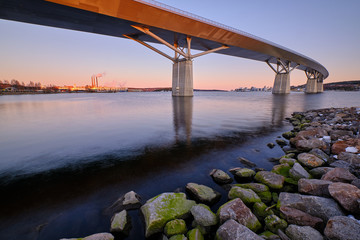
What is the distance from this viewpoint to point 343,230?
206 centimetres

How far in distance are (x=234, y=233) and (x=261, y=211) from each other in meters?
1.02

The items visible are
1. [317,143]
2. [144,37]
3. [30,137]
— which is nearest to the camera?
[317,143]

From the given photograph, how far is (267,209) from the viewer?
288 cm

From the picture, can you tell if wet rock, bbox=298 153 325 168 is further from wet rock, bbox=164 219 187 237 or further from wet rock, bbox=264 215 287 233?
wet rock, bbox=164 219 187 237

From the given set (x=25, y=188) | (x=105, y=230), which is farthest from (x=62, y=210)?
(x=25, y=188)

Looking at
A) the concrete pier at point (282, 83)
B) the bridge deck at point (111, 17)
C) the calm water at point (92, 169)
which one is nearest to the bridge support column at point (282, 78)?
the concrete pier at point (282, 83)

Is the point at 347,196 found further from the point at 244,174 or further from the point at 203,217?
the point at 203,217

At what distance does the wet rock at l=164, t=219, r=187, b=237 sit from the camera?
7.99 feet

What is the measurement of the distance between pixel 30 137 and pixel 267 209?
10.6 m

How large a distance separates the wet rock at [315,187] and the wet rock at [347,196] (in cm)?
22

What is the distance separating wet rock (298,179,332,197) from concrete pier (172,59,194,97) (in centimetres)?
3628

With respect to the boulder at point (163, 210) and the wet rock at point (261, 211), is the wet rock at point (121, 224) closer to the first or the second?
the boulder at point (163, 210)

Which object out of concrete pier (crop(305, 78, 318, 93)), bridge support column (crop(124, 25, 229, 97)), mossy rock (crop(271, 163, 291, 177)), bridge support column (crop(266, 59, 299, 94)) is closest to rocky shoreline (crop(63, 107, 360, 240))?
mossy rock (crop(271, 163, 291, 177))

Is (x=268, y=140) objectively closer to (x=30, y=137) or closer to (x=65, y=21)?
(x=30, y=137)
